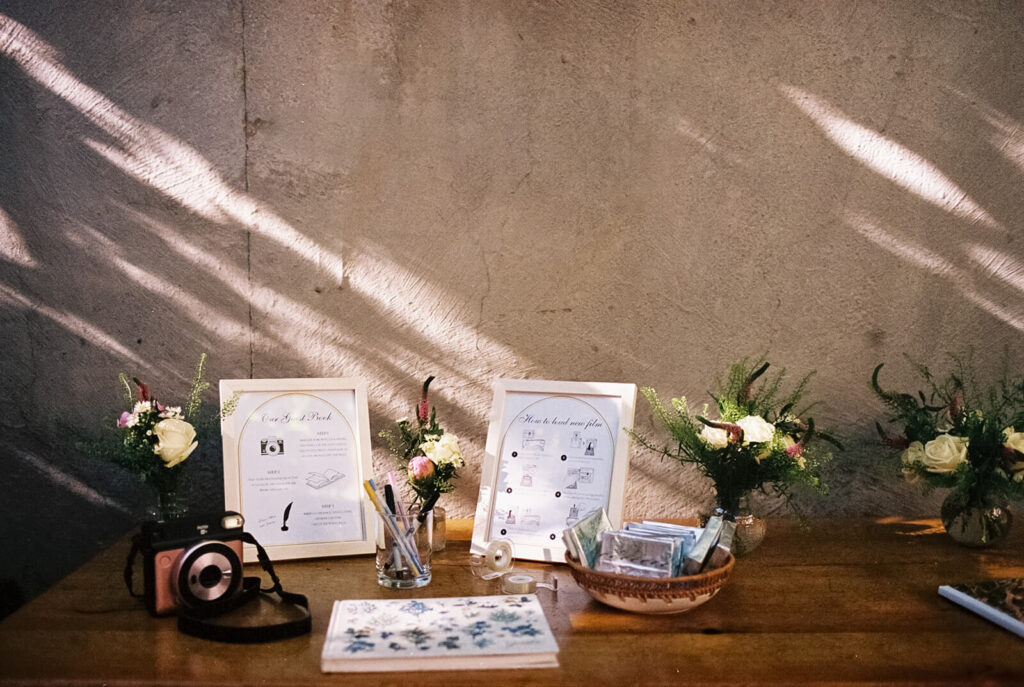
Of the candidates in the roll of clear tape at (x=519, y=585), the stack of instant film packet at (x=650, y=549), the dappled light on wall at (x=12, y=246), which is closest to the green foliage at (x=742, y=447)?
the stack of instant film packet at (x=650, y=549)

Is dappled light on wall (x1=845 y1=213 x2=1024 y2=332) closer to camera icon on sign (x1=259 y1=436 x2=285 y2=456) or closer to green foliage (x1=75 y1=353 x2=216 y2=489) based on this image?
camera icon on sign (x1=259 y1=436 x2=285 y2=456)

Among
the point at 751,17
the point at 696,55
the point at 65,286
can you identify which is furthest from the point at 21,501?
the point at 751,17

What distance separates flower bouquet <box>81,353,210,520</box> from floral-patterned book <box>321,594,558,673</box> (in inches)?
19.2

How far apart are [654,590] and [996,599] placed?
618 mm

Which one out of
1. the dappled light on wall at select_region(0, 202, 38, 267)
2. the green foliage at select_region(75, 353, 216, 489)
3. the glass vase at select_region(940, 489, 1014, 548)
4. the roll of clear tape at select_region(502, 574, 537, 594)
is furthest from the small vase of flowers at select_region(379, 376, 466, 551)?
the glass vase at select_region(940, 489, 1014, 548)

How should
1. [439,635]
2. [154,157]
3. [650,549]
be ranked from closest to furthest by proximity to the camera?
1. [439,635]
2. [650,549]
3. [154,157]

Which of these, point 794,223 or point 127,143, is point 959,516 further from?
point 127,143

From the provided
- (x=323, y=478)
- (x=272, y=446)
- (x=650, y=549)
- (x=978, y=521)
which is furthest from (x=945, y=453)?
(x=272, y=446)

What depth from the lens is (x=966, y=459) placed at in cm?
178

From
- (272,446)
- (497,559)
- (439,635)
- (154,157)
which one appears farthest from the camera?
(154,157)

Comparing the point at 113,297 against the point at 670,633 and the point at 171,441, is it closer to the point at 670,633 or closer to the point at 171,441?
the point at 171,441

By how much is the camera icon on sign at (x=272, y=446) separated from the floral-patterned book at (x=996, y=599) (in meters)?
1.34

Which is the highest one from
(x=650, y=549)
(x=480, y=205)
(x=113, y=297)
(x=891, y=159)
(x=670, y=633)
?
(x=891, y=159)

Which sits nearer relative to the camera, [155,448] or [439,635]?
[439,635]
